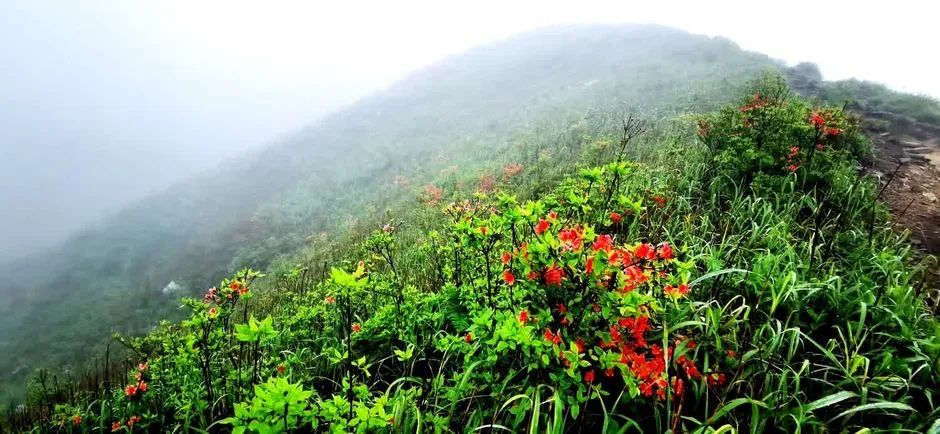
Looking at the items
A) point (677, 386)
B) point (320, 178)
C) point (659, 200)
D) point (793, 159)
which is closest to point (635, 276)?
point (677, 386)

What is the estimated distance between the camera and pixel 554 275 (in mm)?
2008

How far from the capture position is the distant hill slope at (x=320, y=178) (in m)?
13.0

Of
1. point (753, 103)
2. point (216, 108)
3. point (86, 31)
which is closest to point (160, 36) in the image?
point (86, 31)

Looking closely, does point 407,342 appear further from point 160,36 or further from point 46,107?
point 160,36

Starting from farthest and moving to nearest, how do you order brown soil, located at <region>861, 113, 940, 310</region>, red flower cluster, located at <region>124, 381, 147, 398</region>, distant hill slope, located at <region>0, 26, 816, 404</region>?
distant hill slope, located at <region>0, 26, 816, 404</region>
brown soil, located at <region>861, 113, 940, 310</region>
red flower cluster, located at <region>124, 381, 147, 398</region>

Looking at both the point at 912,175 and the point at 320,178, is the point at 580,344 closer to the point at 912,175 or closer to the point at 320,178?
the point at 912,175

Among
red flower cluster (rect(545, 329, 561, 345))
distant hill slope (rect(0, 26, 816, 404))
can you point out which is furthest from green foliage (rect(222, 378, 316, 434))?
distant hill slope (rect(0, 26, 816, 404))

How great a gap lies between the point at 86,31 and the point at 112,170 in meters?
100

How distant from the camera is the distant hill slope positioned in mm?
12984

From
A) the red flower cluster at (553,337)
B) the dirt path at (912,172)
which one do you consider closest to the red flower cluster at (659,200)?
the dirt path at (912,172)

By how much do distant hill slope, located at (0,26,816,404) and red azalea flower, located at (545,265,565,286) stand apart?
12.2 meters

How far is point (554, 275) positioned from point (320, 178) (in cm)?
2256

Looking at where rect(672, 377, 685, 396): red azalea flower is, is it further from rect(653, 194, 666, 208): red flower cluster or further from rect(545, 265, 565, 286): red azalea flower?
rect(653, 194, 666, 208): red flower cluster

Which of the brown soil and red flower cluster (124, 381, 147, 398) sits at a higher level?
red flower cluster (124, 381, 147, 398)
